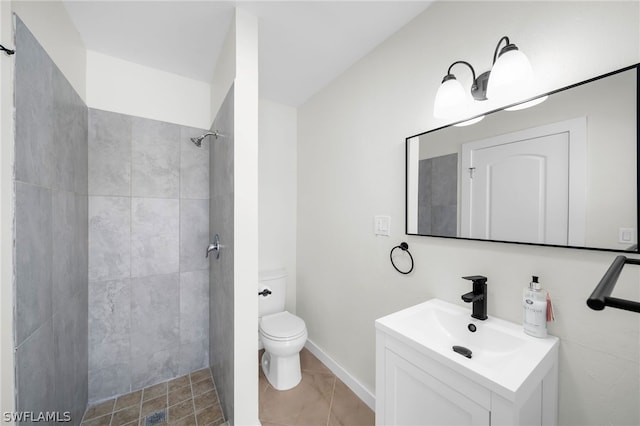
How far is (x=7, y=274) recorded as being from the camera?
0.83 metres

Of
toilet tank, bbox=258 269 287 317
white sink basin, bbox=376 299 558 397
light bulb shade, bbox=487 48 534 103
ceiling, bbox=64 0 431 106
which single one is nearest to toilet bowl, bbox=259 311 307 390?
toilet tank, bbox=258 269 287 317

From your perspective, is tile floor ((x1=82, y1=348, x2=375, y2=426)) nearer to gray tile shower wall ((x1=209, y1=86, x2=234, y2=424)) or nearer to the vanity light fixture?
gray tile shower wall ((x1=209, y1=86, x2=234, y2=424))

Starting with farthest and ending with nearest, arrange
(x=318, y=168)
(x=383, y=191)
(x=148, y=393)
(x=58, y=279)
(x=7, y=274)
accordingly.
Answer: (x=318, y=168), (x=148, y=393), (x=383, y=191), (x=58, y=279), (x=7, y=274)

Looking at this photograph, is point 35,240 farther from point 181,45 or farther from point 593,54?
point 593,54

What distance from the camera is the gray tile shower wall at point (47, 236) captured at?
0.91 metres

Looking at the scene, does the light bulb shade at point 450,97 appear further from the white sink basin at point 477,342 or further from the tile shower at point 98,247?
the tile shower at point 98,247

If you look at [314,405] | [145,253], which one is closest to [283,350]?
[314,405]

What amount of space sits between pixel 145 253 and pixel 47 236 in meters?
0.79

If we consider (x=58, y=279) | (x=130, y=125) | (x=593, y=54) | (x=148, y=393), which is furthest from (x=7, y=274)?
(x=593, y=54)

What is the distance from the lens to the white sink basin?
772mm

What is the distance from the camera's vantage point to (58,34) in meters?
1.26

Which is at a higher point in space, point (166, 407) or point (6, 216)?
point (6, 216)

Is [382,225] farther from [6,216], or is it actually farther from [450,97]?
[6,216]

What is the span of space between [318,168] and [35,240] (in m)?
1.73
